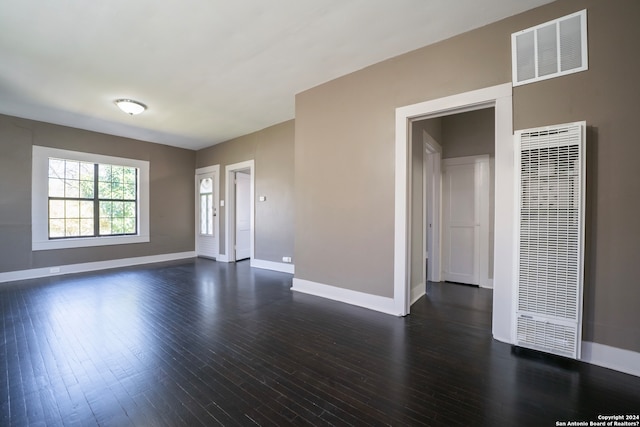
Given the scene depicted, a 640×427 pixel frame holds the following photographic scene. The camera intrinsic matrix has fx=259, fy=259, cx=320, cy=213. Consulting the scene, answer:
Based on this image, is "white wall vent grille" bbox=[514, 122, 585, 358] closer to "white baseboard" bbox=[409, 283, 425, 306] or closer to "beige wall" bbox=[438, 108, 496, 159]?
"white baseboard" bbox=[409, 283, 425, 306]

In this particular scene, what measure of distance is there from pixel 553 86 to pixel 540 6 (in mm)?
696

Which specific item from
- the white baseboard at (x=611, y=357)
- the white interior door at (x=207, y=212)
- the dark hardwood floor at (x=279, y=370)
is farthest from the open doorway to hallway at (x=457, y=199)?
the white interior door at (x=207, y=212)

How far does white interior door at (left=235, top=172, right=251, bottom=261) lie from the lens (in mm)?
6391

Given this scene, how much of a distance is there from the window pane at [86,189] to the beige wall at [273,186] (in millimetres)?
3077

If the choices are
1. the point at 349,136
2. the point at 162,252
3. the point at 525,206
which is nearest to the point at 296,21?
the point at 349,136

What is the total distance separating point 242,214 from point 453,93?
17.3 feet

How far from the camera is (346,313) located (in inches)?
119

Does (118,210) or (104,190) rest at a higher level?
(104,190)

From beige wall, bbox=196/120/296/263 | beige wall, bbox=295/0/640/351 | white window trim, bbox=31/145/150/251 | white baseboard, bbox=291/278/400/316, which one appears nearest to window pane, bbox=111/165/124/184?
white window trim, bbox=31/145/150/251

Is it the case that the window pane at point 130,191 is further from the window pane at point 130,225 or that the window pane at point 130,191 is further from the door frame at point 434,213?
the door frame at point 434,213

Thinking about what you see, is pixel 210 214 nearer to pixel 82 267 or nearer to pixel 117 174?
pixel 117 174

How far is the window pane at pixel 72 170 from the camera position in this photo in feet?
16.9

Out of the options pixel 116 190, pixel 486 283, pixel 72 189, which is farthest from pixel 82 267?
pixel 486 283

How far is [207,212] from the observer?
22.6ft
